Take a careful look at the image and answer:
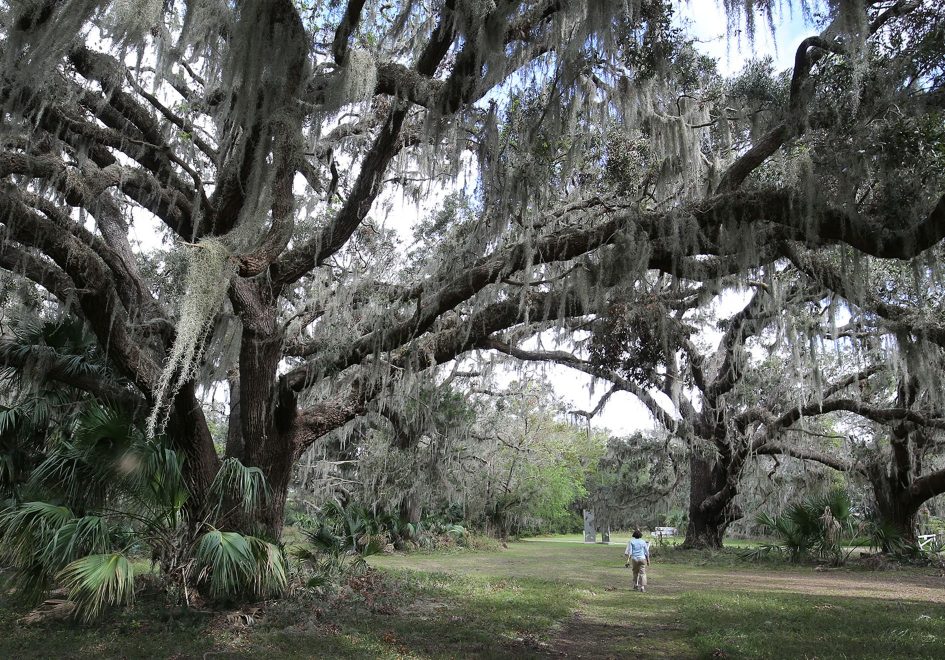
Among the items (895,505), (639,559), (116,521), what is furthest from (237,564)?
(895,505)

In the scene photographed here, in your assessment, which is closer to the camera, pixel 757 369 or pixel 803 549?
pixel 803 549

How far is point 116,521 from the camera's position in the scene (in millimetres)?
5941

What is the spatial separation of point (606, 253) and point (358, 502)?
12405 mm

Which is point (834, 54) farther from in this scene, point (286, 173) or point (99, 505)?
point (99, 505)

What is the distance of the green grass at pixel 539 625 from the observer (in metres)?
5.00

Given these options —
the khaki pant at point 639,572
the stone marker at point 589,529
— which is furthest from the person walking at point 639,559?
the stone marker at point 589,529

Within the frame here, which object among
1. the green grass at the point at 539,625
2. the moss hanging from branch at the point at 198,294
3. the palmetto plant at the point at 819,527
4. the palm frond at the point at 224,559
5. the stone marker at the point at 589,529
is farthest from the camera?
the stone marker at the point at 589,529

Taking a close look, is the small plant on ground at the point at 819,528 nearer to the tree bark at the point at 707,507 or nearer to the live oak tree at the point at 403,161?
the tree bark at the point at 707,507

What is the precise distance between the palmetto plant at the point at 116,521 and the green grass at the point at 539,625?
1.16 feet

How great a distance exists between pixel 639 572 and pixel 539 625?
3.28 meters

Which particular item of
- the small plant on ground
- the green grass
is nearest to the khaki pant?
the green grass

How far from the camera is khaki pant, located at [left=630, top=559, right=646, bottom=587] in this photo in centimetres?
882

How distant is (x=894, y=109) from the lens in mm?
4535

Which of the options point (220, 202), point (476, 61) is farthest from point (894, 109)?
point (220, 202)
